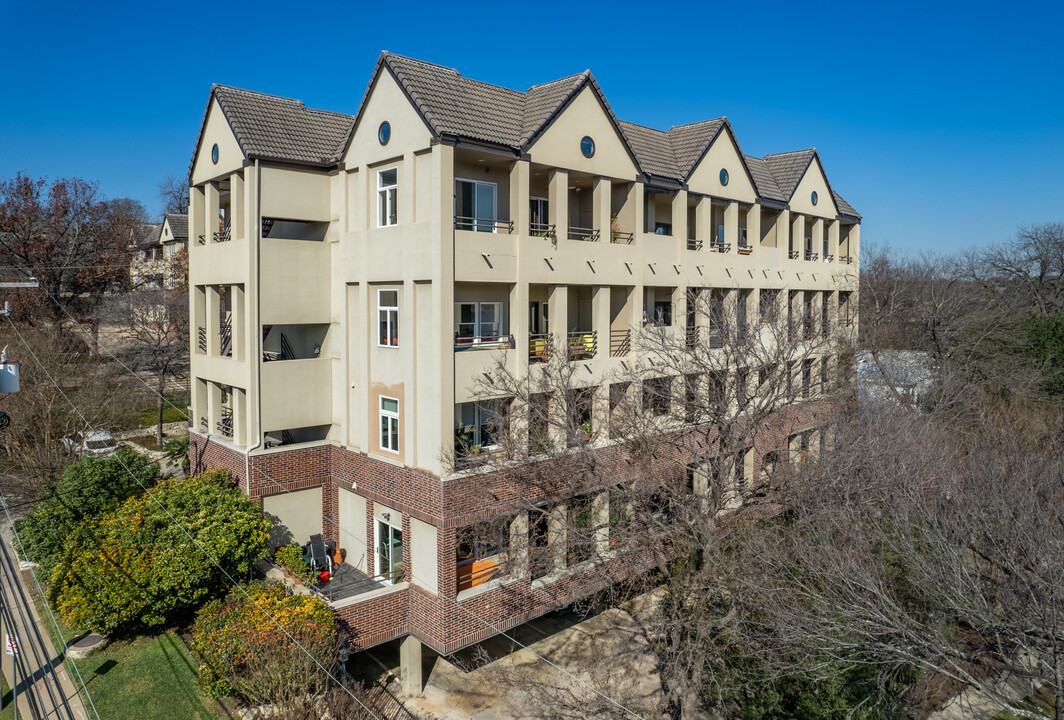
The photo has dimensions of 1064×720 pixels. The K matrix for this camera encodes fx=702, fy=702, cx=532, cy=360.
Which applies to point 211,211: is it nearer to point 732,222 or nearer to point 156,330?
point 732,222

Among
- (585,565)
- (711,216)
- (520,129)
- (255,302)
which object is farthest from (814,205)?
(255,302)

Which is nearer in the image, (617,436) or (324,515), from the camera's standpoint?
(617,436)

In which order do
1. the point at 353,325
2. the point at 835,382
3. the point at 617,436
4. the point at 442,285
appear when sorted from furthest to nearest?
the point at 835,382, the point at 353,325, the point at 617,436, the point at 442,285

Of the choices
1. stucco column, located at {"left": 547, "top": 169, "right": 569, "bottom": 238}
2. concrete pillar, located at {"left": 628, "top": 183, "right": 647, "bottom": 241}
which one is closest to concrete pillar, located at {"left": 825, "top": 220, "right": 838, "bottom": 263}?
concrete pillar, located at {"left": 628, "top": 183, "right": 647, "bottom": 241}

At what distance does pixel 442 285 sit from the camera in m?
15.6

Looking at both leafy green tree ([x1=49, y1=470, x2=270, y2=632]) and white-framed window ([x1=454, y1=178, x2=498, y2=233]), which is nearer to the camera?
leafy green tree ([x1=49, y1=470, x2=270, y2=632])

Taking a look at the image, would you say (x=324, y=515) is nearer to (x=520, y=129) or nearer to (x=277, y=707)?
(x=277, y=707)

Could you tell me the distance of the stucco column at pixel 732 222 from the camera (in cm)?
2425

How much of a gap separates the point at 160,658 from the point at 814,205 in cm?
2752

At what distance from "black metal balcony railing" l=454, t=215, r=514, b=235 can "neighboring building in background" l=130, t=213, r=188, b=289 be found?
106 ft

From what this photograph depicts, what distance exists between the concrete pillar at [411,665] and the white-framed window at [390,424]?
4611 mm

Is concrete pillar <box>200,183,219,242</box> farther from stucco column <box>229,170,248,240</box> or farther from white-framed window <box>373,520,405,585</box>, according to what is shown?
white-framed window <box>373,520,405,585</box>

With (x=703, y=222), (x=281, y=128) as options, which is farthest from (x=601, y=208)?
(x=281, y=128)

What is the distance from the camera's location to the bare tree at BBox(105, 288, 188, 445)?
35188mm
